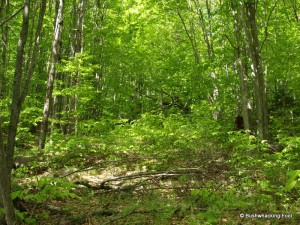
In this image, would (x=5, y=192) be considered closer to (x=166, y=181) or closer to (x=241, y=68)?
(x=166, y=181)

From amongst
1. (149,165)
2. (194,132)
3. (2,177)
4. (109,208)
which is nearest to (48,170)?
(149,165)

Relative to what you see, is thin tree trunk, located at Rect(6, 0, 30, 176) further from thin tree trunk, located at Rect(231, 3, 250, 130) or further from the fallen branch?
thin tree trunk, located at Rect(231, 3, 250, 130)

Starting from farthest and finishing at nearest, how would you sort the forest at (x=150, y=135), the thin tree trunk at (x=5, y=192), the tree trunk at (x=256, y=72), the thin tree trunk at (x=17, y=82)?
the tree trunk at (x=256, y=72) < the forest at (x=150, y=135) < the thin tree trunk at (x=17, y=82) < the thin tree trunk at (x=5, y=192)

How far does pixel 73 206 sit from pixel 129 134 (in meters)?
4.47

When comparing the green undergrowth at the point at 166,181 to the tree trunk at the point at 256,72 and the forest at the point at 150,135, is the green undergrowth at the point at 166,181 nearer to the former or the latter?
the forest at the point at 150,135

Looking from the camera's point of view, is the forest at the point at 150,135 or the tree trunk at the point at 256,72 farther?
the tree trunk at the point at 256,72

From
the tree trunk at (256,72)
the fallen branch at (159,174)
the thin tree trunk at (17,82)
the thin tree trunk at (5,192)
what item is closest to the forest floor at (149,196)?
the fallen branch at (159,174)

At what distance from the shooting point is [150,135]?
30.0 feet

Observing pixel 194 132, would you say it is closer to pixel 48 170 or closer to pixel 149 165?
pixel 149 165

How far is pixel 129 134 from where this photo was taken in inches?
375

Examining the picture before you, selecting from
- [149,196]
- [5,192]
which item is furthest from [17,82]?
[149,196]

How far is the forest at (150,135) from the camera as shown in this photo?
173 inches

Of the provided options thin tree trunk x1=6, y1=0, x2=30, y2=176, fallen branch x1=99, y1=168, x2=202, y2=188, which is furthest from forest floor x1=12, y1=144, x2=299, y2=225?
thin tree trunk x1=6, y1=0, x2=30, y2=176

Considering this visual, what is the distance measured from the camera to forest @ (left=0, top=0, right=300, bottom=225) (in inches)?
173
